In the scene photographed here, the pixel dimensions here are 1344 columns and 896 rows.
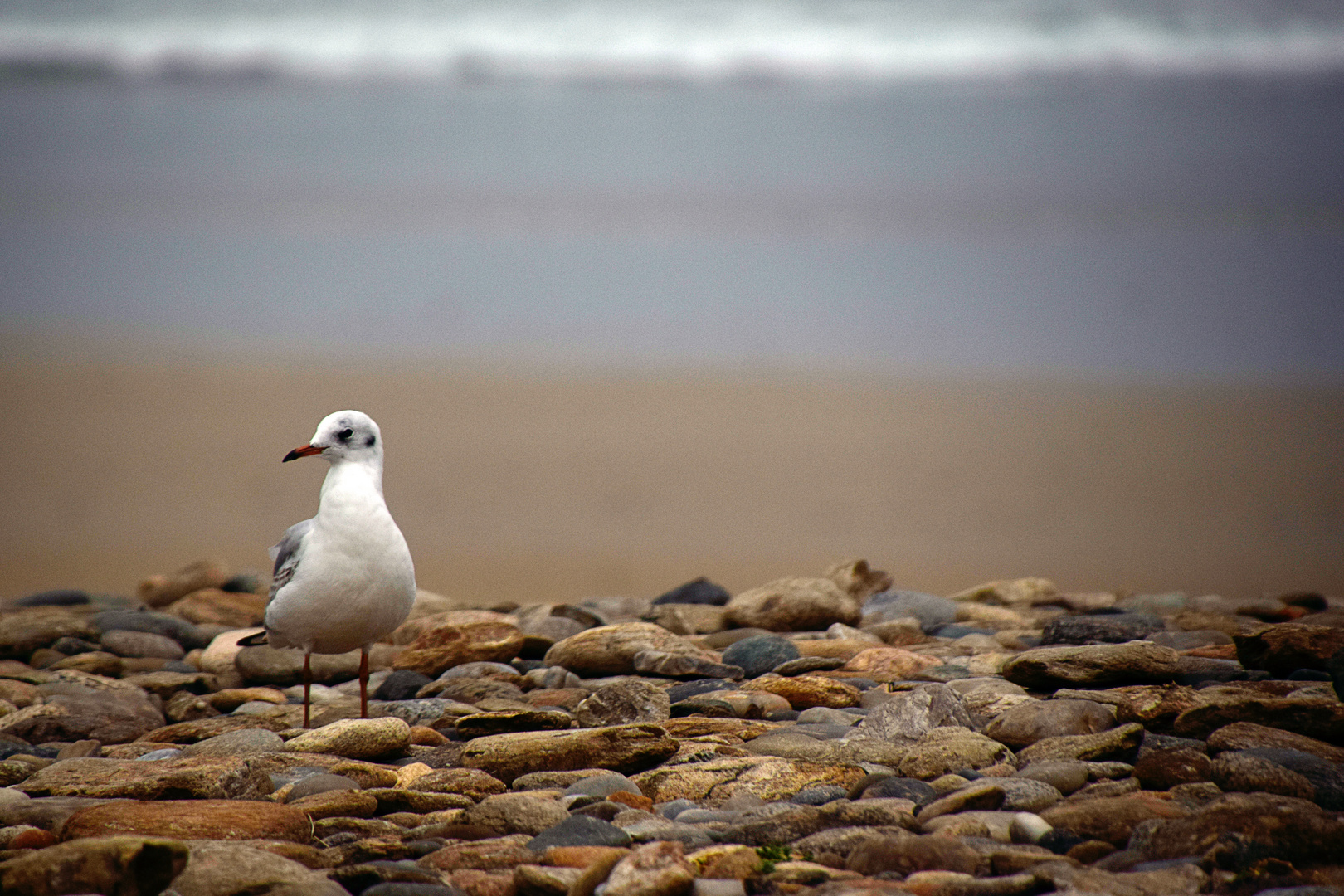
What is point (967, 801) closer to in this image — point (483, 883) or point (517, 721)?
point (483, 883)

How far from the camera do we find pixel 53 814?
3.10 m

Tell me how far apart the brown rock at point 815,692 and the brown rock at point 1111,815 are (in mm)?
1239

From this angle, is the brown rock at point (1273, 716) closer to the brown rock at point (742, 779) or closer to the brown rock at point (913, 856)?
the brown rock at point (742, 779)

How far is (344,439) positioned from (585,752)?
1.53 m

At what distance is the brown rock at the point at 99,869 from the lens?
2.54 metres

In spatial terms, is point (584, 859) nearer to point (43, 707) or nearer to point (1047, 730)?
point (1047, 730)

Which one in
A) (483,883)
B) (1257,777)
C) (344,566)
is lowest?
(483,883)

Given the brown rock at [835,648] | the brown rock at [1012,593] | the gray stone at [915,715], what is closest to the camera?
the gray stone at [915,715]

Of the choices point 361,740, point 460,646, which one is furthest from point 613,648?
point 361,740

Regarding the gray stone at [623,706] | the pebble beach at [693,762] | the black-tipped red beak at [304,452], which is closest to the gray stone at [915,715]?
the pebble beach at [693,762]

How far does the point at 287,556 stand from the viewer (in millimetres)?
4203

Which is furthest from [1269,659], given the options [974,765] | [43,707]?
[43,707]

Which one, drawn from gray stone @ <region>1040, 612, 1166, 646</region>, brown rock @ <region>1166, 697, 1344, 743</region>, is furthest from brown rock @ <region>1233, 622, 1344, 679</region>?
brown rock @ <region>1166, 697, 1344, 743</region>

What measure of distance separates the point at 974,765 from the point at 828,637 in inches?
66.5
